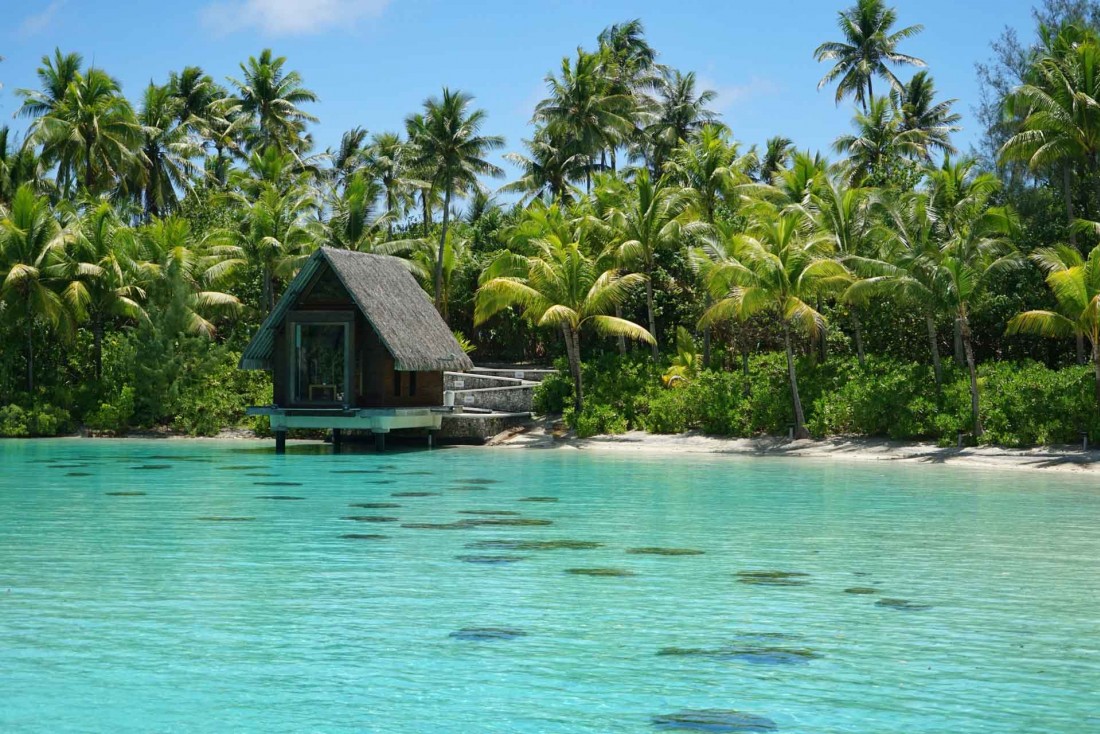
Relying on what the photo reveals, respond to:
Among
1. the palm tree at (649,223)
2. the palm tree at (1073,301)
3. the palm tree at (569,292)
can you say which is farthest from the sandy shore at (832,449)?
the palm tree at (649,223)

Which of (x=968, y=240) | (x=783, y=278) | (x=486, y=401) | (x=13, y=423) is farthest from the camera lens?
(x=13, y=423)

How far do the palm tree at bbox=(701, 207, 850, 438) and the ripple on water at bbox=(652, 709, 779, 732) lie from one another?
19280 millimetres

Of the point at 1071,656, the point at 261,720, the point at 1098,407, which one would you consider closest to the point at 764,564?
the point at 1071,656

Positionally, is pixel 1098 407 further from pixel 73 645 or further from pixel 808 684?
pixel 73 645

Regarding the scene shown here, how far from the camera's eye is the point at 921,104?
45.0 m

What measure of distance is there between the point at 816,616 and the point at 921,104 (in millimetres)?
41394

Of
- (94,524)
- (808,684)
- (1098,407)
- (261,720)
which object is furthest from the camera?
(1098,407)

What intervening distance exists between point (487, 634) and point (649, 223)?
23.3 meters

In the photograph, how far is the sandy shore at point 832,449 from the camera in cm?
2103

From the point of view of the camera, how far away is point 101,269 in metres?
30.1

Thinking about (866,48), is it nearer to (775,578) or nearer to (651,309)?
(651,309)

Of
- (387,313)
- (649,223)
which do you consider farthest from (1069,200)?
(387,313)

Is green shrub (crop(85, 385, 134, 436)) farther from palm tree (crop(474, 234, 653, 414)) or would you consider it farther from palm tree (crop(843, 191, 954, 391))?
palm tree (crop(843, 191, 954, 391))

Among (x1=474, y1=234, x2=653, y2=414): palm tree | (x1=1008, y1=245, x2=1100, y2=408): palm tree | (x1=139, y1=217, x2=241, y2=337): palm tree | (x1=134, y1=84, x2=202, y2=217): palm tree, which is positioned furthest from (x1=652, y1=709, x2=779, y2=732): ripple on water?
(x1=134, y1=84, x2=202, y2=217): palm tree
